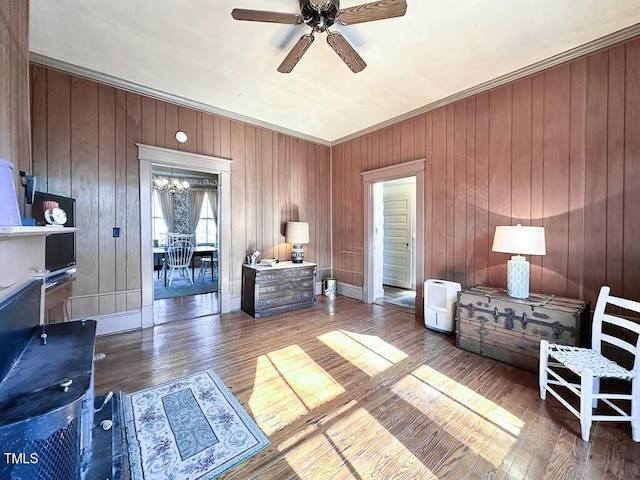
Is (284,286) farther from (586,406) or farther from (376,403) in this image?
(586,406)

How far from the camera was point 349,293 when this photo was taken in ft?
16.3

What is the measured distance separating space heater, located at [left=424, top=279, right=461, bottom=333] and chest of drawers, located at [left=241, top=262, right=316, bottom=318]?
1.79 meters

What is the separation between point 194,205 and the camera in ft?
26.6

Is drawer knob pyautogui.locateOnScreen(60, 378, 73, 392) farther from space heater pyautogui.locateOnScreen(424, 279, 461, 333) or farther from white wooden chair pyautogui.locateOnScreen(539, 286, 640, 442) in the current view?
space heater pyautogui.locateOnScreen(424, 279, 461, 333)

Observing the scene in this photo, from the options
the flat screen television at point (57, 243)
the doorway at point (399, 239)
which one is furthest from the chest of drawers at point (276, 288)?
the flat screen television at point (57, 243)

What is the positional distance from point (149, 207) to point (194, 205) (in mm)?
5054

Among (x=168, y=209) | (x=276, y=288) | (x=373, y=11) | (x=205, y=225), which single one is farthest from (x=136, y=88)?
(x=205, y=225)

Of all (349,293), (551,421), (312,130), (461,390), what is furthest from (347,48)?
(349,293)

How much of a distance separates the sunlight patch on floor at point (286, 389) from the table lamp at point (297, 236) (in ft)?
6.33

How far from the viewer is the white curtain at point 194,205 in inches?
318

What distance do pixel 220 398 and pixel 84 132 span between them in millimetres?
3173

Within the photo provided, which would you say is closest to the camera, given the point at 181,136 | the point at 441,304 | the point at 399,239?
the point at 441,304

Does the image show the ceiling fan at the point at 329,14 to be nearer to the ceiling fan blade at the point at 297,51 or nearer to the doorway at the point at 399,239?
the ceiling fan blade at the point at 297,51

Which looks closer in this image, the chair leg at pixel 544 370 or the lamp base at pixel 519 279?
the chair leg at pixel 544 370
